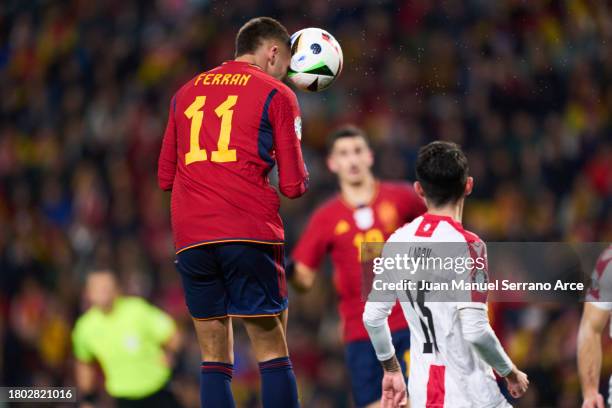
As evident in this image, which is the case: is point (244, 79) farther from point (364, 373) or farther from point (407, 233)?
point (364, 373)

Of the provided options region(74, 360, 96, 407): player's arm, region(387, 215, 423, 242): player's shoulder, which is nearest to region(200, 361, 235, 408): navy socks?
region(387, 215, 423, 242): player's shoulder

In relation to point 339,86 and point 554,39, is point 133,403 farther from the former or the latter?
point 554,39

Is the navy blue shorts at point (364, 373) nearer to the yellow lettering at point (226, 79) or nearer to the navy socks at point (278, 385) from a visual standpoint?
the navy socks at point (278, 385)

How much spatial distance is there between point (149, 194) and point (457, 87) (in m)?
3.79

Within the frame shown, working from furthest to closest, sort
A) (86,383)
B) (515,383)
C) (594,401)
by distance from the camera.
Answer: (86,383)
(594,401)
(515,383)

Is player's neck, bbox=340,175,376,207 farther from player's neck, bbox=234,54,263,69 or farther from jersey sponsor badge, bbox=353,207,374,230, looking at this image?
player's neck, bbox=234,54,263,69

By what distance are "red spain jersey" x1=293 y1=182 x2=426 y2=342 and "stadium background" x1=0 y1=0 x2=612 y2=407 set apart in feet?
7.40

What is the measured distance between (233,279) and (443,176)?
1137mm

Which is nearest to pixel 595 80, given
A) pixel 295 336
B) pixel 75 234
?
pixel 295 336

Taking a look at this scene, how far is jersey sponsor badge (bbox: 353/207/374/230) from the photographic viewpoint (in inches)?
297

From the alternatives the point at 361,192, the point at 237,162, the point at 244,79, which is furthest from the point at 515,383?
the point at 361,192

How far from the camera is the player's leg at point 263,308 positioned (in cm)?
525

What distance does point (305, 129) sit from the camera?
42.9 feet

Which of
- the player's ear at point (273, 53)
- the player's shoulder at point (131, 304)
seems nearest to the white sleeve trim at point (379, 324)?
the player's ear at point (273, 53)
